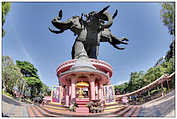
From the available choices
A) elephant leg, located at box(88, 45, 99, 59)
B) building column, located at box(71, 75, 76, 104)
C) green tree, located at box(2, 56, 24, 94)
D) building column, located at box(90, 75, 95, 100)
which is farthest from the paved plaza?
elephant leg, located at box(88, 45, 99, 59)

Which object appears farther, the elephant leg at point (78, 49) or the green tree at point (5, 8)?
the elephant leg at point (78, 49)

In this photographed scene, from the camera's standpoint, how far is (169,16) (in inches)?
269

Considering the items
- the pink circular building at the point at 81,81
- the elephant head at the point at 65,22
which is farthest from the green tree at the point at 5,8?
the elephant head at the point at 65,22

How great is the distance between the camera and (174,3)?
6.37m

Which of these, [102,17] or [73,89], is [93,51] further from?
[73,89]

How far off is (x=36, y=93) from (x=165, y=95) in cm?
531

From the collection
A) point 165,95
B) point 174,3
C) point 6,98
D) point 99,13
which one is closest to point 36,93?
point 6,98

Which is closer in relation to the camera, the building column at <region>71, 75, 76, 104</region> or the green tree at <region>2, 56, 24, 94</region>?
the green tree at <region>2, 56, 24, 94</region>

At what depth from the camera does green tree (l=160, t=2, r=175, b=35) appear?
6552 millimetres

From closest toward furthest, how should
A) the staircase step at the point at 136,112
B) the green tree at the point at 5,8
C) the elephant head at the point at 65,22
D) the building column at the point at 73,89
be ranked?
the staircase step at the point at 136,112 → the green tree at the point at 5,8 → the building column at the point at 73,89 → the elephant head at the point at 65,22

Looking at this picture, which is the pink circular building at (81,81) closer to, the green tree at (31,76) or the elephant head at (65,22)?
the green tree at (31,76)

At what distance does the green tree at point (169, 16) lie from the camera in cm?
655

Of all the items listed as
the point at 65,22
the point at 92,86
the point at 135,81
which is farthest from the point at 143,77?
the point at 65,22

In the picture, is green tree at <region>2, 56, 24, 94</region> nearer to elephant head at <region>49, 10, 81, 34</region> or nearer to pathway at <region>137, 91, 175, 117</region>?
pathway at <region>137, 91, 175, 117</region>
